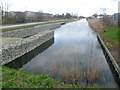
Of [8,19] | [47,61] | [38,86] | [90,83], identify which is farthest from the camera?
[8,19]

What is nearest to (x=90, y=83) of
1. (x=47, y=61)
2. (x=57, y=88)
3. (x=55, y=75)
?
(x=55, y=75)

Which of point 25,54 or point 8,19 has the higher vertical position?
point 8,19

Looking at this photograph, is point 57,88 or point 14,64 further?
point 14,64

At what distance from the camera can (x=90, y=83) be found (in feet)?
20.9

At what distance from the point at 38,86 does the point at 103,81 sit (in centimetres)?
345

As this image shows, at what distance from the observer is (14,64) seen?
→ 8812 mm

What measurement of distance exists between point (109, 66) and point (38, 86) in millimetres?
5691

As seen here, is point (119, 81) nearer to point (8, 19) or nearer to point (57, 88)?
point (57, 88)

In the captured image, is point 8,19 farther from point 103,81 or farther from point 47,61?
point 103,81

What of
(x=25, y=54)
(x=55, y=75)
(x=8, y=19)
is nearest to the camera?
(x=55, y=75)

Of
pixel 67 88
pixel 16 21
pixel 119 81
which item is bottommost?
pixel 119 81

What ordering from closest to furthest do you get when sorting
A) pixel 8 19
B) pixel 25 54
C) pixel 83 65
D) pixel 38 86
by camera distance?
1. pixel 38 86
2. pixel 83 65
3. pixel 25 54
4. pixel 8 19

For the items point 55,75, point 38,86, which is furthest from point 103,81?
point 38,86

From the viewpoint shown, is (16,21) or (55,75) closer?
(55,75)
